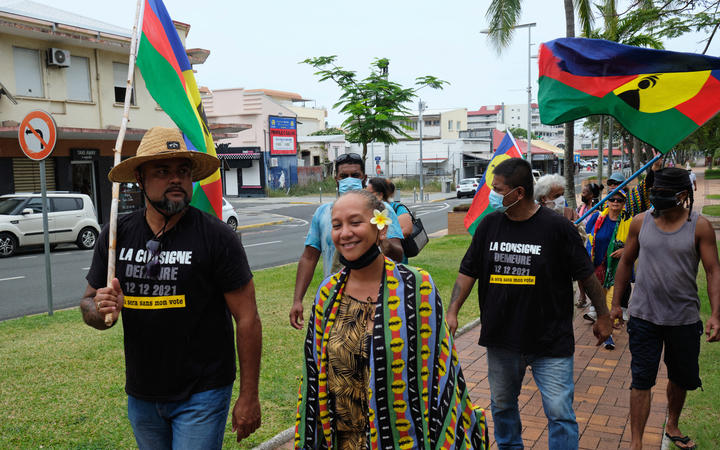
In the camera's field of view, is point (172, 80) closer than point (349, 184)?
Yes

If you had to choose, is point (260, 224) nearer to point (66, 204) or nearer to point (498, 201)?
point (66, 204)

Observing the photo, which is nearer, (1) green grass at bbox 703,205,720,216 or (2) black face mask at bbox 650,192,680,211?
(2) black face mask at bbox 650,192,680,211

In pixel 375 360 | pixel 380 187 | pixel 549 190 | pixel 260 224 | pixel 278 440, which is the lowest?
pixel 260 224

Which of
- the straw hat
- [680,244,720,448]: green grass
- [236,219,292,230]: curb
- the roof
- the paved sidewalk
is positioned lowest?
[236,219,292,230]: curb

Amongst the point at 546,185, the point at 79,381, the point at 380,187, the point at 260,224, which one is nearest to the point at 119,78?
the point at 260,224

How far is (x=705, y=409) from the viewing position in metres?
5.06

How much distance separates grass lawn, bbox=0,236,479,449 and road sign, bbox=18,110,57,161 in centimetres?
225

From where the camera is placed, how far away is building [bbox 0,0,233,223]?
2219 centimetres

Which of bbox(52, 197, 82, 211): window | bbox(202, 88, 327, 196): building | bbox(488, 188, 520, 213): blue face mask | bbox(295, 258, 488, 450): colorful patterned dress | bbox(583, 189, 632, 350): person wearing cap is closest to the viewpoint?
bbox(295, 258, 488, 450): colorful patterned dress

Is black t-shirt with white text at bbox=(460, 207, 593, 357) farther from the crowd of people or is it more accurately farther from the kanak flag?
the kanak flag

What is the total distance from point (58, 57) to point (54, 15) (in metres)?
2.72

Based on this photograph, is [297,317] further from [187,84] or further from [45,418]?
[45,418]

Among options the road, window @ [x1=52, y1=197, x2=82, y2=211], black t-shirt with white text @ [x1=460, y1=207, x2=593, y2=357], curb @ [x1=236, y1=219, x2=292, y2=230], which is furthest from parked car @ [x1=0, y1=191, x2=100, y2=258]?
black t-shirt with white text @ [x1=460, y1=207, x2=593, y2=357]

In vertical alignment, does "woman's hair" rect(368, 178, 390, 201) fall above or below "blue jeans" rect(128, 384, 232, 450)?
above
